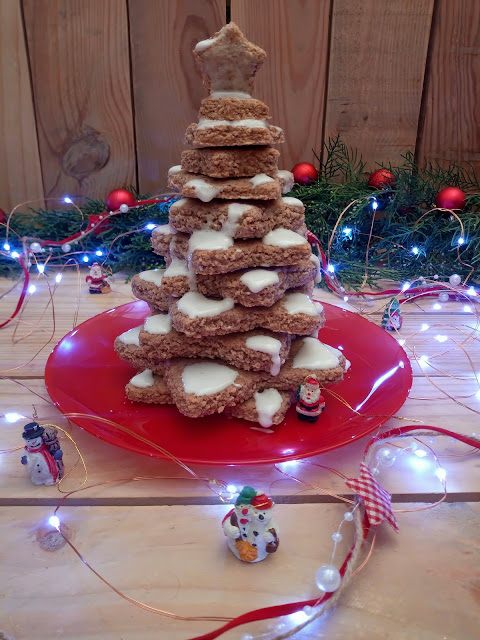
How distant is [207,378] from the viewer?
0.80m

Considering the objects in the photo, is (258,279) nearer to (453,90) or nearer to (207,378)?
(207,378)

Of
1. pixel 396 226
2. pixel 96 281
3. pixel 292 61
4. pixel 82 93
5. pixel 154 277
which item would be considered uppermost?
pixel 292 61

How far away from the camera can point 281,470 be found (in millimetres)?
731

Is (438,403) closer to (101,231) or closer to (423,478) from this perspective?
(423,478)

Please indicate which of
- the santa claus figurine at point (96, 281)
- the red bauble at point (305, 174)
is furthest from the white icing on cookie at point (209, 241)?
the red bauble at point (305, 174)

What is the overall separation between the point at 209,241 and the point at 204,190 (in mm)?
81

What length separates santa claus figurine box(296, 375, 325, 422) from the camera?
78 cm

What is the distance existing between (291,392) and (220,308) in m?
0.20

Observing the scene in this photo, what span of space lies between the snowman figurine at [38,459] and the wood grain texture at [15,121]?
1416 mm

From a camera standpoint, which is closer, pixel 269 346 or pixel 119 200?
pixel 269 346

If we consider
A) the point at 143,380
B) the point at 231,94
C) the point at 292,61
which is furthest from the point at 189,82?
the point at 143,380

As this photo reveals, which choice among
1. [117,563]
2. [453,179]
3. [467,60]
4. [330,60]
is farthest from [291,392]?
[467,60]

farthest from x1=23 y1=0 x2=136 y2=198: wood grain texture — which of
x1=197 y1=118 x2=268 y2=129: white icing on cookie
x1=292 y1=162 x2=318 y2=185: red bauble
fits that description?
x1=197 y1=118 x2=268 y2=129: white icing on cookie

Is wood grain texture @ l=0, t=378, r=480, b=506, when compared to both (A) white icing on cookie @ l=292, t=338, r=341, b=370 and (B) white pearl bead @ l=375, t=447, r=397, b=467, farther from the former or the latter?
(A) white icing on cookie @ l=292, t=338, r=341, b=370
